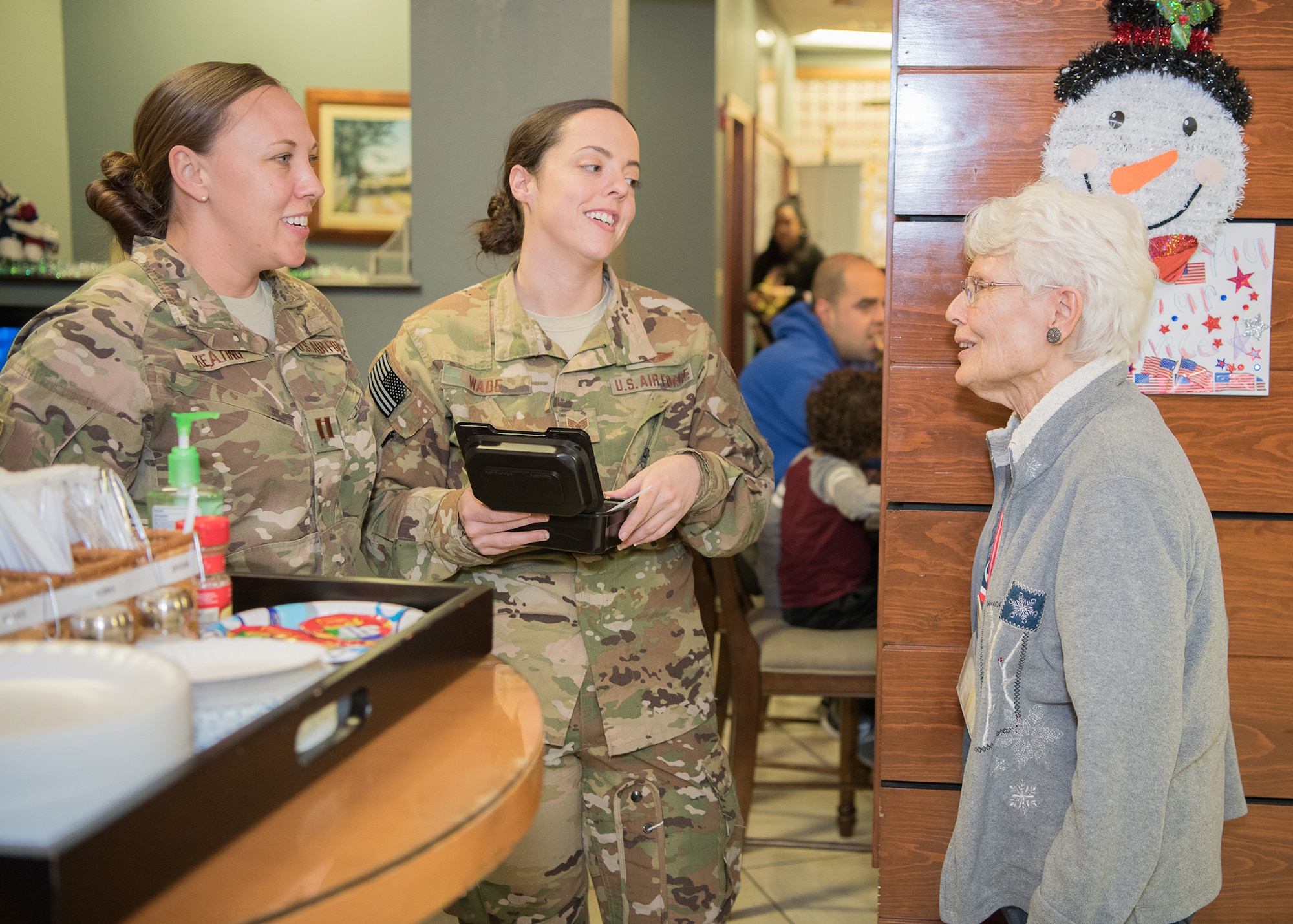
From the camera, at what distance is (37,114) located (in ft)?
16.1

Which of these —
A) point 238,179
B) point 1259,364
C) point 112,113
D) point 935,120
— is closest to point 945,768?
point 1259,364

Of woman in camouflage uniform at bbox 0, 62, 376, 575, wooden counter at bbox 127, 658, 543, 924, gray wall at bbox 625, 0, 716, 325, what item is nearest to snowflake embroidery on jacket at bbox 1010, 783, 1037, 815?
wooden counter at bbox 127, 658, 543, 924

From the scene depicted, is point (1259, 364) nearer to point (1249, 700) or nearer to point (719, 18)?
point (1249, 700)

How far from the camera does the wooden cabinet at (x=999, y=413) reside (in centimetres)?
197

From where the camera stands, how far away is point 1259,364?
1.98 meters

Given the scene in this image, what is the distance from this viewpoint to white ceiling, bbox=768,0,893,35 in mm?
7684

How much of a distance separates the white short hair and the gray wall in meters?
4.18

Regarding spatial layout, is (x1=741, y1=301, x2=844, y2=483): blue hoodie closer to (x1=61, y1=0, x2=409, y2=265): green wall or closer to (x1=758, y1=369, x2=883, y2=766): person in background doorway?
(x1=758, y1=369, x2=883, y2=766): person in background doorway

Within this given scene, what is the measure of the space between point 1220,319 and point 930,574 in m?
0.71

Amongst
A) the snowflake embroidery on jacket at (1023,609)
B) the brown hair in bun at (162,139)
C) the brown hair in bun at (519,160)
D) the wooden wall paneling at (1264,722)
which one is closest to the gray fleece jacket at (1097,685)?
the snowflake embroidery on jacket at (1023,609)

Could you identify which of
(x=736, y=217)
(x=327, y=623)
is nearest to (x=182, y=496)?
(x=327, y=623)

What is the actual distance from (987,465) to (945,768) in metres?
0.61

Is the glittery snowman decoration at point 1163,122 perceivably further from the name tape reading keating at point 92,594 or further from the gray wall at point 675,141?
the gray wall at point 675,141

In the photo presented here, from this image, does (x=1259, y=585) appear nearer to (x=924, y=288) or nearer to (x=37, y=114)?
(x=924, y=288)
